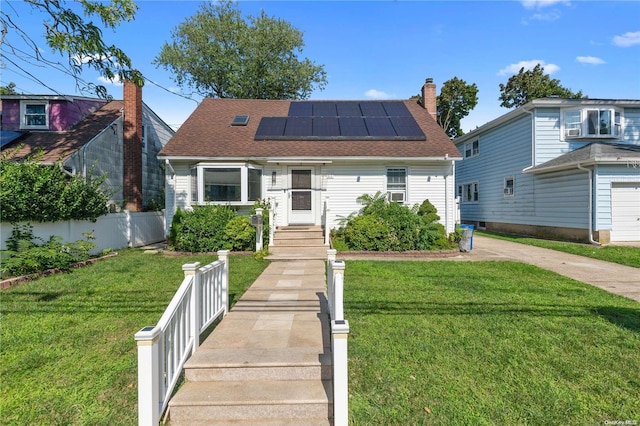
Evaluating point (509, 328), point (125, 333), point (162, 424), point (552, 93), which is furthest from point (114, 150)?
point (552, 93)

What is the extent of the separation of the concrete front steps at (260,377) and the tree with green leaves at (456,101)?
37.8 metres

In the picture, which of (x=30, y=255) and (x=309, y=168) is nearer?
(x=30, y=255)

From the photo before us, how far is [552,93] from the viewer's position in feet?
116

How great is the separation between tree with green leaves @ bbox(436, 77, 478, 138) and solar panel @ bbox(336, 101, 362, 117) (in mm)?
24511

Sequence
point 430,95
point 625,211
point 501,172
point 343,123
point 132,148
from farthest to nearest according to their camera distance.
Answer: point 501,172, point 430,95, point 132,148, point 343,123, point 625,211

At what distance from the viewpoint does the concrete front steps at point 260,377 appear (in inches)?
112

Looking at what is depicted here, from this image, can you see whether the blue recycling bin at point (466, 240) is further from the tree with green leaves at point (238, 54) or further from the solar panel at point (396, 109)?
the tree with green leaves at point (238, 54)

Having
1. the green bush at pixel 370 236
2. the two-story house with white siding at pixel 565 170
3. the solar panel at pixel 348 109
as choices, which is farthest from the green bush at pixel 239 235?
the two-story house with white siding at pixel 565 170

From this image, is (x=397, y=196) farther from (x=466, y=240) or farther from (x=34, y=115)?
(x=34, y=115)

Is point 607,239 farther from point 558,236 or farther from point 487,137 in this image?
point 487,137

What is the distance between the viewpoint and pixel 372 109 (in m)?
15.6

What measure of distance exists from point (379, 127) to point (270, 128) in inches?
174

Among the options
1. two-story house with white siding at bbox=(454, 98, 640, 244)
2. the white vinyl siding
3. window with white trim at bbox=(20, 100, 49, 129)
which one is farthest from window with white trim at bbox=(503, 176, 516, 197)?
window with white trim at bbox=(20, 100, 49, 129)

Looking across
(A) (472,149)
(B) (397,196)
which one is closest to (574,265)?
(B) (397,196)
